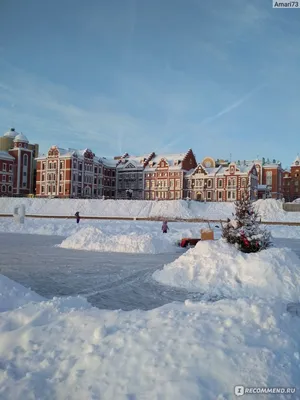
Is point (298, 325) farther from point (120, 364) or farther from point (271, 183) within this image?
point (271, 183)

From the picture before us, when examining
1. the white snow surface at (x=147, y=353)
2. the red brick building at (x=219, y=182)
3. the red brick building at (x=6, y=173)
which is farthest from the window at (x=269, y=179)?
the white snow surface at (x=147, y=353)

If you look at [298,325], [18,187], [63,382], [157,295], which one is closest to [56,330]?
[63,382]

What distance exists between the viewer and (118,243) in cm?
1820

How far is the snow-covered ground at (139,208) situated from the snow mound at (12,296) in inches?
1781

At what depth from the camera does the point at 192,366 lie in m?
3.95

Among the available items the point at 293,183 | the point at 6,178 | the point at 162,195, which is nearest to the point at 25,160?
the point at 6,178

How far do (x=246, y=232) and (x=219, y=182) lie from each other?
67278 millimetres

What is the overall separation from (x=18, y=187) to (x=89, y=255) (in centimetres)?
7484

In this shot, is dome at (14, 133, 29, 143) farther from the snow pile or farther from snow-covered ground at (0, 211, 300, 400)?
snow-covered ground at (0, 211, 300, 400)

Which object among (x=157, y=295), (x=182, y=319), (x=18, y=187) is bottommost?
(x=157, y=295)

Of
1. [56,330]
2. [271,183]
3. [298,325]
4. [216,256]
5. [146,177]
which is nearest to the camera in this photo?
[56,330]

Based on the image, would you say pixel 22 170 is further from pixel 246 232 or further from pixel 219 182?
pixel 246 232

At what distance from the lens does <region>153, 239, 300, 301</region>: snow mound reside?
9.09 metres

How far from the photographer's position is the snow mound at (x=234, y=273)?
29.8 ft
